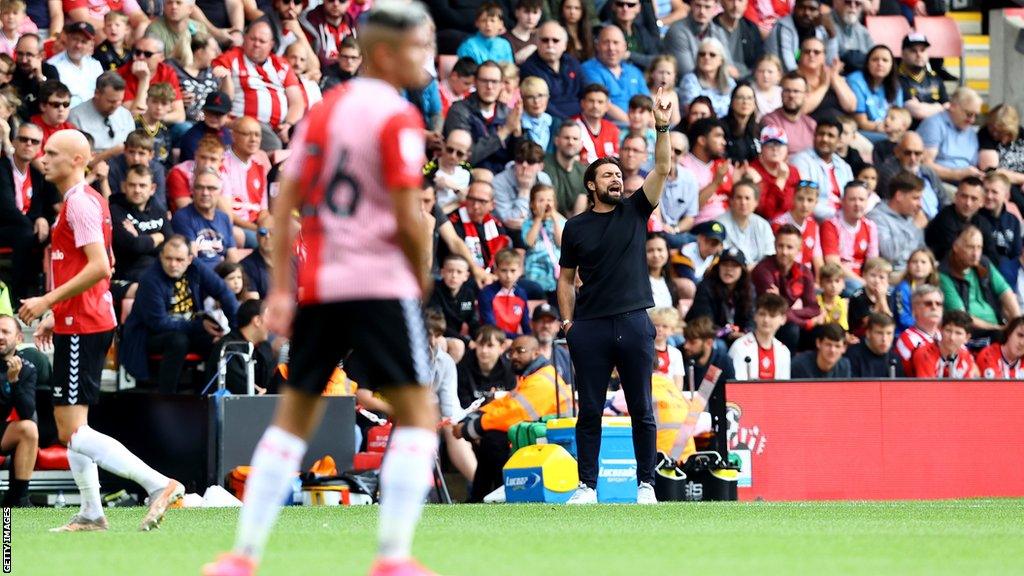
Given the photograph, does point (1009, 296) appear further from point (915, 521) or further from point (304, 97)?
point (915, 521)

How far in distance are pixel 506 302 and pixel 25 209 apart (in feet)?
13.9

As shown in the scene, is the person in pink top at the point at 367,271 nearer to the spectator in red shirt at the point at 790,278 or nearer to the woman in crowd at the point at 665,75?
the spectator in red shirt at the point at 790,278

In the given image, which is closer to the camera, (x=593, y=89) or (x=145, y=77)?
(x=145, y=77)

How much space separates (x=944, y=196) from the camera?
20.3m

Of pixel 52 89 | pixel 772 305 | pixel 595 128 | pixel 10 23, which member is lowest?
pixel 772 305

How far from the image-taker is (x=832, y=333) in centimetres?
1574

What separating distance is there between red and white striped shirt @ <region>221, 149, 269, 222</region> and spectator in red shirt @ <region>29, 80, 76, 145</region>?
1549 millimetres

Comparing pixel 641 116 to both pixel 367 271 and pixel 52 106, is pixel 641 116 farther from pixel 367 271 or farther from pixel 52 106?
pixel 367 271

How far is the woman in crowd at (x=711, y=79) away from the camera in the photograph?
64.0 feet

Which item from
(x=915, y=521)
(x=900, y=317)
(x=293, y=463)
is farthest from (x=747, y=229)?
(x=293, y=463)

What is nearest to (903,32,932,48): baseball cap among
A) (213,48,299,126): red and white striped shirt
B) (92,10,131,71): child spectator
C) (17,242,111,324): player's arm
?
(213,48,299,126): red and white striped shirt

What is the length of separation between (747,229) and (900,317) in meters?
1.74

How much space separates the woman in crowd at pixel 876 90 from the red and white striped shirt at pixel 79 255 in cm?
1322

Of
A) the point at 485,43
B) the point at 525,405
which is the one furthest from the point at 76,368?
the point at 485,43
